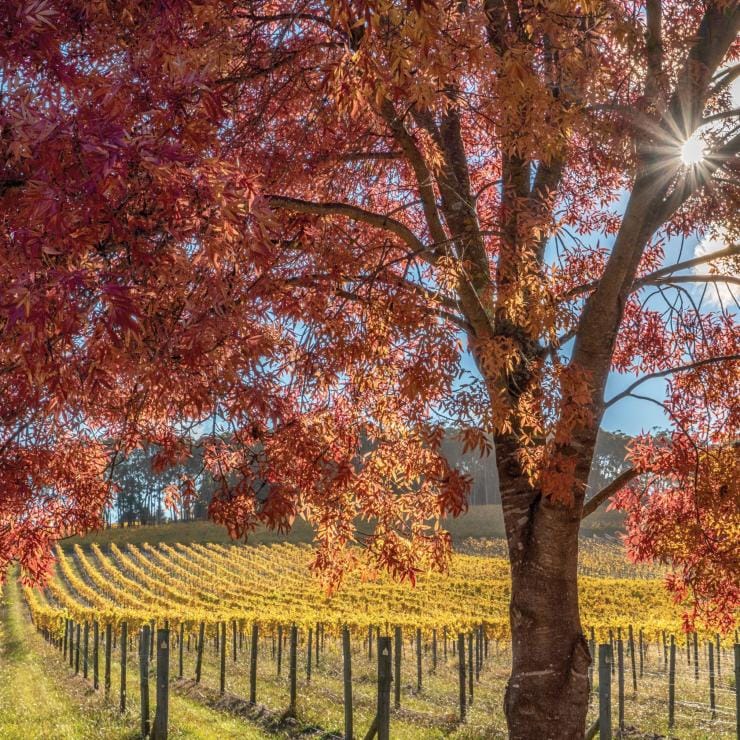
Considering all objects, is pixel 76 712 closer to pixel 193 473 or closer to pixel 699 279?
pixel 699 279

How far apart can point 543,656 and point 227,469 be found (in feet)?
9.87

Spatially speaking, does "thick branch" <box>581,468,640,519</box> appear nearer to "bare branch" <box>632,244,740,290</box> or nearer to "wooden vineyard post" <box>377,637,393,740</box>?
"bare branch" <box>632,244,740,290</box>

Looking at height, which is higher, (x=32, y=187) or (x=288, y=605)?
(x=32, y=187)

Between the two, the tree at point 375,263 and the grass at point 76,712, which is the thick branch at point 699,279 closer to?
the tree at point 375,263

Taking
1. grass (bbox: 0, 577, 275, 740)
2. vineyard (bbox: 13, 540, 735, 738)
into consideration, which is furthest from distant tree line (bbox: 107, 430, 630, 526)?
grass (bbox: 0, 577, 275, 740)

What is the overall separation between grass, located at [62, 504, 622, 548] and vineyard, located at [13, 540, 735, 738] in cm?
1000

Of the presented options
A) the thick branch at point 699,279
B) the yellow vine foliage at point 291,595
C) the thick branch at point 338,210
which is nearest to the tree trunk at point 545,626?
the thick branch at point 338,210

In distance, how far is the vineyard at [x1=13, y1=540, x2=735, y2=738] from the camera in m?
16.1

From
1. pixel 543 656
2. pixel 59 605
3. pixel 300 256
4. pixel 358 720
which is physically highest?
pixel 300 256

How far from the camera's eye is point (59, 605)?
42219 millimetres

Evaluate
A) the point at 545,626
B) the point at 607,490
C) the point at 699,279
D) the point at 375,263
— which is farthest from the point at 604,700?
the point at 375,263

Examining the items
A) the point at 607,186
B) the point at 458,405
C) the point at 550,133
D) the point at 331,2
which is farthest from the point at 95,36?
the point at 607,186

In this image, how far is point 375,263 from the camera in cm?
672

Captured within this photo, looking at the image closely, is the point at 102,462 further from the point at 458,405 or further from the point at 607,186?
the point at 607,186
